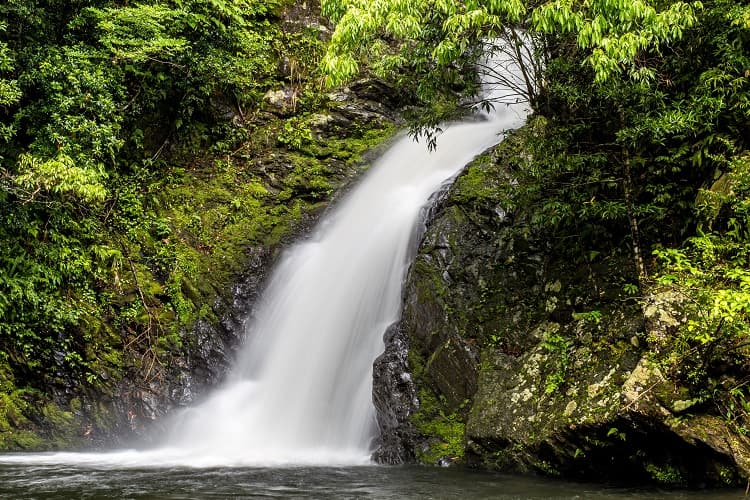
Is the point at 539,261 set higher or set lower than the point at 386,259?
lower

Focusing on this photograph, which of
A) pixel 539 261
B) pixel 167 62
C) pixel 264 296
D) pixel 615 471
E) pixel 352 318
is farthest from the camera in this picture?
pixel 167 62

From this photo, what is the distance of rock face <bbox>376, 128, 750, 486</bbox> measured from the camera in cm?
509

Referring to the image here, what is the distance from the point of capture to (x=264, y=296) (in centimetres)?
1045

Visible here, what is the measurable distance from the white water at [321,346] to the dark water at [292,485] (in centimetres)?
70

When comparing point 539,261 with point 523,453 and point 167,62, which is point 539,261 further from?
point 167,62

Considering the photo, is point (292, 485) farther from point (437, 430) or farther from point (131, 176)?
point (131, 176)

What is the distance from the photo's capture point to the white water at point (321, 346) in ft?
25.3

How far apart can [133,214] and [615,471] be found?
8924 millimetres

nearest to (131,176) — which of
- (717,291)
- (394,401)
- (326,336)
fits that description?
(326,336)

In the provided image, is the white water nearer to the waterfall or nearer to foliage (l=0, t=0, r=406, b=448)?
the waterfall

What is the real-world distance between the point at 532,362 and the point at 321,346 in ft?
12.3

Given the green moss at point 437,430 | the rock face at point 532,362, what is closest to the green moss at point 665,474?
the rock face at point 532,362

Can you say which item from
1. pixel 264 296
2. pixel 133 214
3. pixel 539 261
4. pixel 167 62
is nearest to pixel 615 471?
pixel 539 261

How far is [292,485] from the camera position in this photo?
5609 mm
